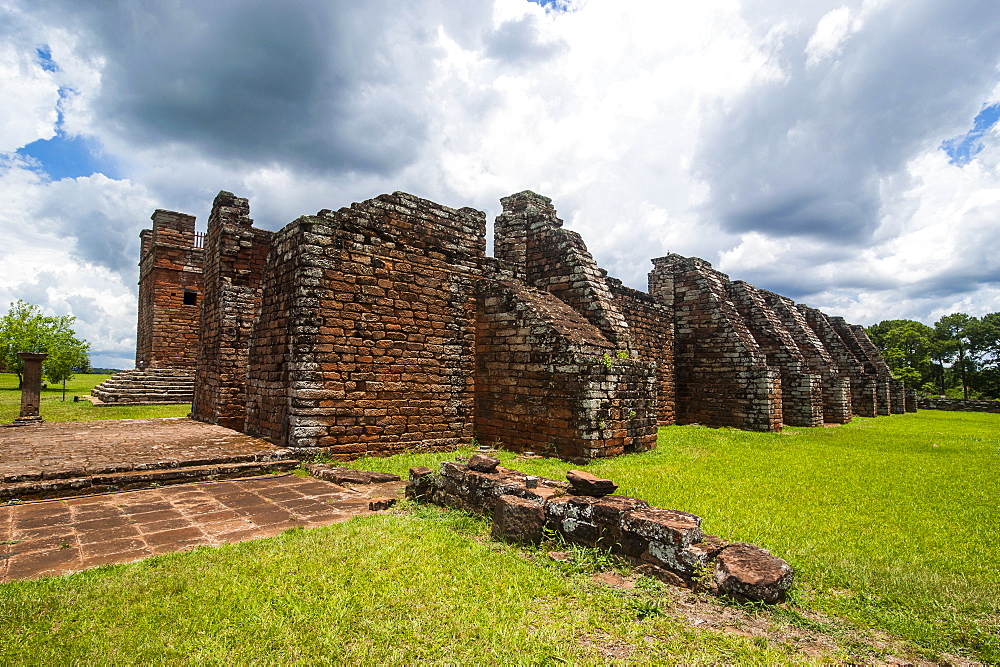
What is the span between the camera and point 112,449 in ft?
23.0

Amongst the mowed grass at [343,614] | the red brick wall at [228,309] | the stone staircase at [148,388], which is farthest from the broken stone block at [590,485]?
the stone staircase at [148,388]

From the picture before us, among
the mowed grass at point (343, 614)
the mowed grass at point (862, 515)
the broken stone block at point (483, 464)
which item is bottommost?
the mowed grass at point (862, 515)

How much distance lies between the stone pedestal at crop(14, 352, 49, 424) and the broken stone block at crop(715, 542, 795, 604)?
48.8 ft

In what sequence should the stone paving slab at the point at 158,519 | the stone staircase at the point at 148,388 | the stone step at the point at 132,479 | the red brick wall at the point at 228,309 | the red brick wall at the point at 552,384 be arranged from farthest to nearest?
the stone staircase at the point at 148,388 < the red brick wall at the point at 228,309 < the red brick wall at the point at 552,384 < the stone step at the point at 132,479 < the stone paving slab at the point at 158,519

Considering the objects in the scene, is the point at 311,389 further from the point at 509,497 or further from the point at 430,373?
the point at 509,497

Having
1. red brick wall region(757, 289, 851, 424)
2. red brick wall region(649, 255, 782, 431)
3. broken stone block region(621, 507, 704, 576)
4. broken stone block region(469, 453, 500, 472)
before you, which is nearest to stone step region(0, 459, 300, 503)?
broken stone block region(469, 453, 500, 472)

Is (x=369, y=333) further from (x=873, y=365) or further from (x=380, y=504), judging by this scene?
(x=873, y=365)

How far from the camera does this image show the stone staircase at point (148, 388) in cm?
1759

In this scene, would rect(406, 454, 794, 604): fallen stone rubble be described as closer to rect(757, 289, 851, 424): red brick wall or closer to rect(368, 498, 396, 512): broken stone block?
rect(368, 498, 396, 512): broken stone block

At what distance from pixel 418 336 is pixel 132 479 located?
4.61m

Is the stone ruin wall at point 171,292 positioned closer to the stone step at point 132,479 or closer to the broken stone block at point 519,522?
the stone step at point 132,479

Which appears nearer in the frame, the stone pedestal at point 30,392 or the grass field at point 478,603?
the grass field at point 478,603

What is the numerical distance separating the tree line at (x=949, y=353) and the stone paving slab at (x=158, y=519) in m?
52.6

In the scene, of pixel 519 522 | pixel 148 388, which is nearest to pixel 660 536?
pixel 519 522
